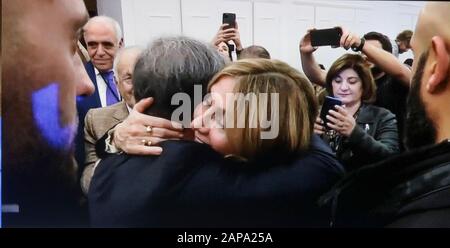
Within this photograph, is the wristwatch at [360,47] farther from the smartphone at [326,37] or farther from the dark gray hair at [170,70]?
the dark gray hair at [170,70]

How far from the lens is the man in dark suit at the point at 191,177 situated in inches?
55.6

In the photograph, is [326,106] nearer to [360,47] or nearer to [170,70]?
[360,47]

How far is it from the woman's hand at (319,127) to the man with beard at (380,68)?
0.11 meters

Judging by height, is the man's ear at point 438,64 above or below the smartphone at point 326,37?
below

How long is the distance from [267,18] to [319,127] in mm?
369

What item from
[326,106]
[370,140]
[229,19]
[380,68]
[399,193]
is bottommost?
[399,193]

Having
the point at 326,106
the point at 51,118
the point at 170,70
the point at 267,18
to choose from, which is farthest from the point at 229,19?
the point at 51,118

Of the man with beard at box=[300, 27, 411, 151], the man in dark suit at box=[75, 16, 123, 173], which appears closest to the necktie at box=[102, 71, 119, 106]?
the man in dark suit at box=[75, 16, 123, 173]

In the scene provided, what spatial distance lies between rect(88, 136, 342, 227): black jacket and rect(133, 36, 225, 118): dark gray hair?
0.15 metres

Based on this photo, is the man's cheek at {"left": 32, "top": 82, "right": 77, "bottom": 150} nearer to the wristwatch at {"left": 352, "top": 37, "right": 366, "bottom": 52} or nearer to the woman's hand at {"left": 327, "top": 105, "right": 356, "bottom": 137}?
the woman's hand at {"left": 327, "top": 105, "right": 356, "bottom": 137}

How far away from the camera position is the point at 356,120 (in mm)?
1459

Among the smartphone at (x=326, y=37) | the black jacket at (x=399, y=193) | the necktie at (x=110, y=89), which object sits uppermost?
the smartphone at (x=326, y=37)

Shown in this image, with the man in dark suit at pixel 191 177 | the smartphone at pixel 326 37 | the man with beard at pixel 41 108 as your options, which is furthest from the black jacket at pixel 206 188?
the smartphone at pixel 326 37

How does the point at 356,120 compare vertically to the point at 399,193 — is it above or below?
above
